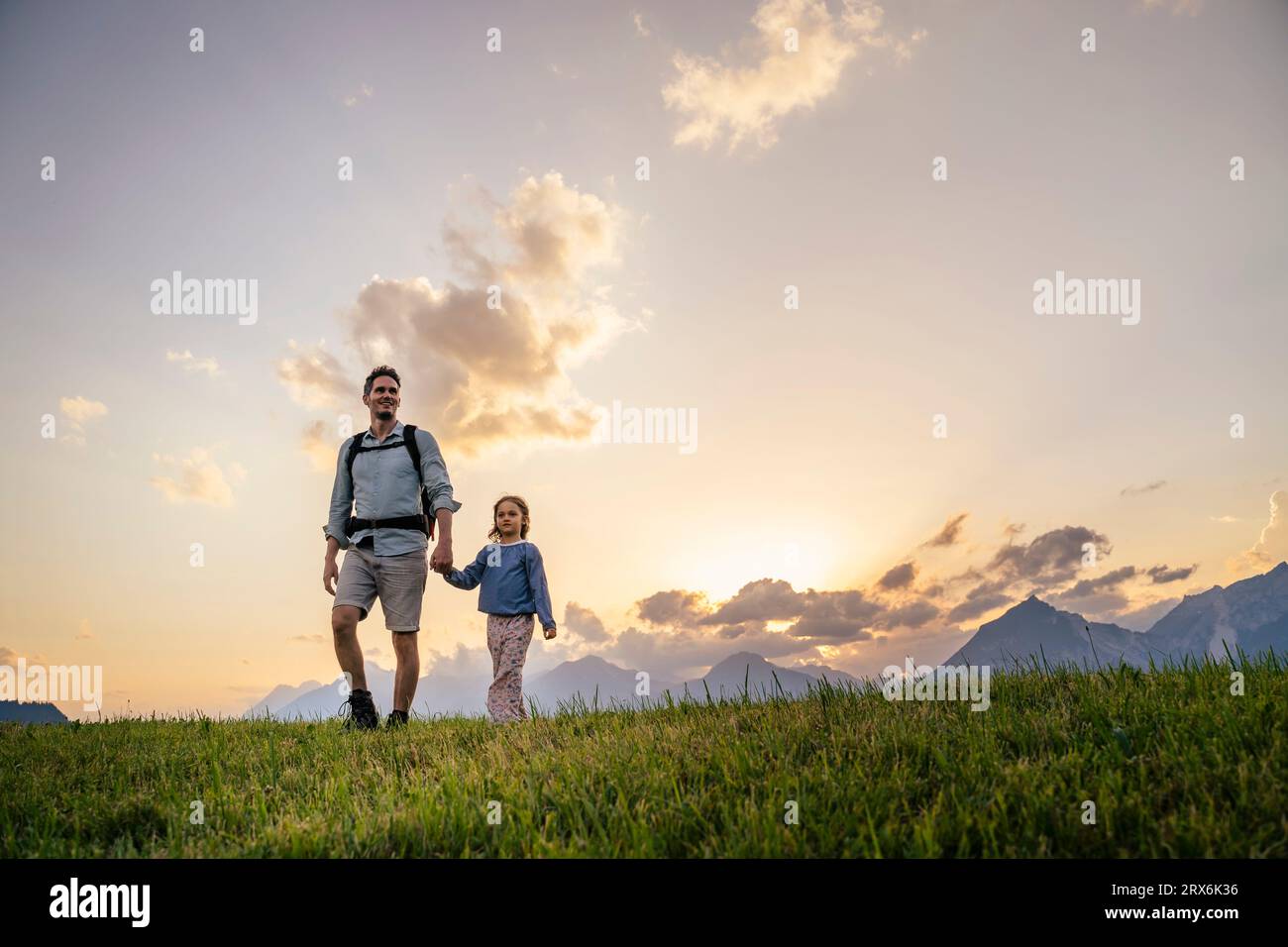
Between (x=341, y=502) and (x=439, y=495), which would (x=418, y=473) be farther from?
(x=341, y=502)

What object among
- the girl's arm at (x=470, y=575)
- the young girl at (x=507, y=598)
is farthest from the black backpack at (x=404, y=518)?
the young girl at (x=507, y=598)

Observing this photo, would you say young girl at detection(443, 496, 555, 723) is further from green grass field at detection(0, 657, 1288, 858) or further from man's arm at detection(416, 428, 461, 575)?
green grass field at detection(0, 657, 1288, 858)

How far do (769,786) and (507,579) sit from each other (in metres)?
5.49

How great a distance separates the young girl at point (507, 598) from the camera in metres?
8.49

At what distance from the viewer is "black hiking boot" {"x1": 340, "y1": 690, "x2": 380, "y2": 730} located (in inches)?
308

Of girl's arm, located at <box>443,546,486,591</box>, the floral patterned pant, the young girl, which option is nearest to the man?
girl's arm, located at <box>443,546,486,591</box>

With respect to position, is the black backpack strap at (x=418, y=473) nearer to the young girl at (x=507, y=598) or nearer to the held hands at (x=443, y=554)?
the held hands at (x=443, y=554)

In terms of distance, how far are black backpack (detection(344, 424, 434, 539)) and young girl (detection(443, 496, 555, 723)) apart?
2.62 ft

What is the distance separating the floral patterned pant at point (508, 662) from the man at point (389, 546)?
35.2 inches
